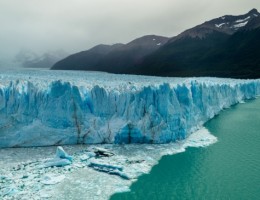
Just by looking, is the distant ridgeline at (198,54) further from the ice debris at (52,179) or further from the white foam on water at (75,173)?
the ice debris at (52,179)

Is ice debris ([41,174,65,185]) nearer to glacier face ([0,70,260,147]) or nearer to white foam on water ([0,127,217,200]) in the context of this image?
white foam on water ([0,127,217,200])

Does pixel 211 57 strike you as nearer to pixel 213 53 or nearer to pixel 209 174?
pixel 213 53

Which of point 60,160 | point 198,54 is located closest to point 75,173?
→ point 60,160

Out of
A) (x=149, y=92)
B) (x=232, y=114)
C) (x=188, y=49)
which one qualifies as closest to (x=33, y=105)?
(x=149, y=92)

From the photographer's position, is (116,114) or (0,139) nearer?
(0,139)

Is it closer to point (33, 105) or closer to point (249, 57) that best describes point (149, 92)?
point (33, 105)

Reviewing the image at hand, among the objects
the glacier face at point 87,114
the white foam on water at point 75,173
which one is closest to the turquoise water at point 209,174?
Answer: the white foam on water at point 75,173
